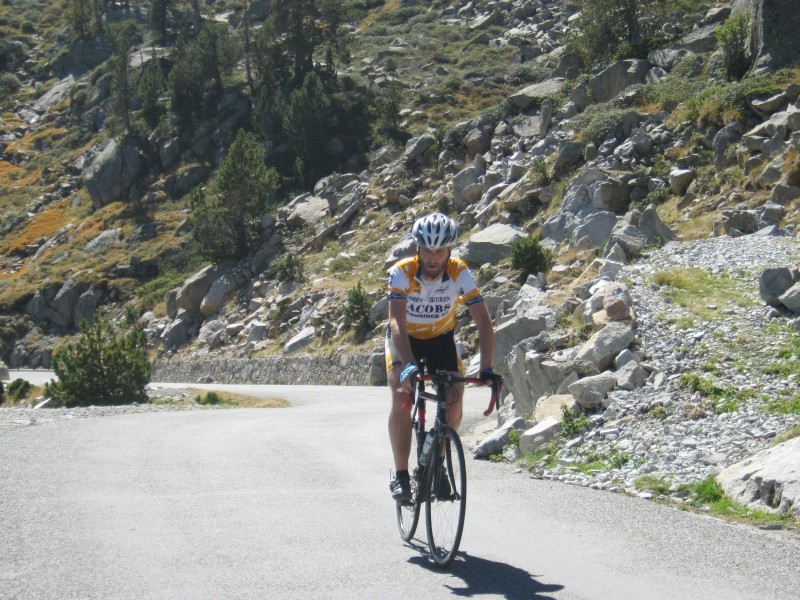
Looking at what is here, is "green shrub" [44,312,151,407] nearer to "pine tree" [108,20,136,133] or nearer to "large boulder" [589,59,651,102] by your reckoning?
"large boulder" [589,59,651,102]

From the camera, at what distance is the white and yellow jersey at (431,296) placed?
6.02 meters

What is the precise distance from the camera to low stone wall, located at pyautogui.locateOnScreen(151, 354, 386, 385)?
27812mm

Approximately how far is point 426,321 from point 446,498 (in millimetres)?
1313

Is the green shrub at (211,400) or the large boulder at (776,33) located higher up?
the large boulder at (776,33)

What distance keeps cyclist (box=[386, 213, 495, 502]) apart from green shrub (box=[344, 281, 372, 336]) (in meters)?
24.4

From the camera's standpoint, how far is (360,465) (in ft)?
31.3

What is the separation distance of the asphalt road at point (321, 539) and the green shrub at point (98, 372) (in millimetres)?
13387

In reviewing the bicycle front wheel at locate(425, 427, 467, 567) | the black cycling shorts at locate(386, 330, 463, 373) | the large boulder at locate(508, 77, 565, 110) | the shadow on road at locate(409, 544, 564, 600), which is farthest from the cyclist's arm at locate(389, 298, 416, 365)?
the large boulder at locate(508, 77, 565, 110)

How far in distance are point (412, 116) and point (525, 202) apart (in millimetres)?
25351

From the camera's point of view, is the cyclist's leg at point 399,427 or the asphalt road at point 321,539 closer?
the asphalt road at point 321,539

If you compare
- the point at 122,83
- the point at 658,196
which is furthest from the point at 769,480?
the point at 122,83

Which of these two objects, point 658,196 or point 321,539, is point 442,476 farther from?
point 658,196

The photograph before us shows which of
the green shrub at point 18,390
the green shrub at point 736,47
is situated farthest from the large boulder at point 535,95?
the green shrub at point 18,390

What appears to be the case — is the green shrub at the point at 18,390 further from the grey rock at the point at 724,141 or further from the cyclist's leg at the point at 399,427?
the cyclist's leg at the point at 399,427
